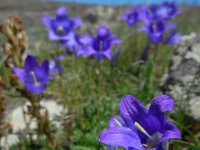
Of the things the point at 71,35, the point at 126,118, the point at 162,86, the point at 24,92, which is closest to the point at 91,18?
the point at 71,35

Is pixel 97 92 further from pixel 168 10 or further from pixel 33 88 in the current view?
pixel 168 10

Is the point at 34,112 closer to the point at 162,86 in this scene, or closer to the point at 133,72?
the point at 162,86

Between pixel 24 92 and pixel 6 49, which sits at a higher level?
pixel 6 49

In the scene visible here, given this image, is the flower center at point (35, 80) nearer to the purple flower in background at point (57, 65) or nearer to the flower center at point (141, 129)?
the purple flower in background at point (57, 65)

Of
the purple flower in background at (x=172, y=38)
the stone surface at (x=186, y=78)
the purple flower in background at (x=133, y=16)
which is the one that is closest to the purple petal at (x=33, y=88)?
the stone surface at (x=186, y=78)

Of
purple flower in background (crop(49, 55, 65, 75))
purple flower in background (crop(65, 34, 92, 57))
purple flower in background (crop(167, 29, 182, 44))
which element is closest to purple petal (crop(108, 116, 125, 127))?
purple flower in background (crop(49, 55, 65, 75))

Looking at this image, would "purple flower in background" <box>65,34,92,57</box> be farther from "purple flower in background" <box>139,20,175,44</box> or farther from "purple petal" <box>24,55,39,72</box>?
"purple petal" <box>24,55,39,72</box>

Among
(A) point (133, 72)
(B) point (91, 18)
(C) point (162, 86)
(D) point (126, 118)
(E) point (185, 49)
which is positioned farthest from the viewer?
(B) point (91, 18)
